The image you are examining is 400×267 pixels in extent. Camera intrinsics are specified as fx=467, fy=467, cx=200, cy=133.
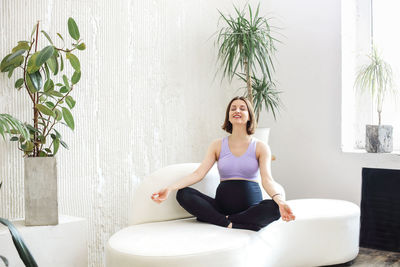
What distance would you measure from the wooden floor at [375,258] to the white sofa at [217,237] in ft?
0.38

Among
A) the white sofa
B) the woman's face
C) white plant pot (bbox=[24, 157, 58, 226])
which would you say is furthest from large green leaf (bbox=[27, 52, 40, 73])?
the woman's face

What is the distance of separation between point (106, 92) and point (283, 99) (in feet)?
5.41

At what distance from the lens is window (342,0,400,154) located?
372 cm

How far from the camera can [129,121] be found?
3270 millimetres

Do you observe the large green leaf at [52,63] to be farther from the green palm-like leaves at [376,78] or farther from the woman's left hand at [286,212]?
the green palm-like leaves at [376,78]

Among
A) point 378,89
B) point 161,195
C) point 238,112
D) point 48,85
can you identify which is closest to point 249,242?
point 161,195

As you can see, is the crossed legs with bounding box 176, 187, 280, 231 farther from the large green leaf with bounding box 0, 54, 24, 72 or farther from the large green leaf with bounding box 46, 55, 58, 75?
the large green leaf with bounding box 0, 54, 24, 72

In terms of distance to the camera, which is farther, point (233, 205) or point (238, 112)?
point (238, 112)

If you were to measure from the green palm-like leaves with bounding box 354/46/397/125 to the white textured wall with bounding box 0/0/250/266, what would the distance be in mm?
1229

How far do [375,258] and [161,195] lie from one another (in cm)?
152

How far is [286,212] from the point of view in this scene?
7.82ft

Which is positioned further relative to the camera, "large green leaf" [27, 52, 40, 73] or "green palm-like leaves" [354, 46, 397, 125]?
"green palm-like leaves" [354, 46, 397, 125]

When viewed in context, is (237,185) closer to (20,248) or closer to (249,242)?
(249,242)

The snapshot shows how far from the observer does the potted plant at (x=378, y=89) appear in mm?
3449
